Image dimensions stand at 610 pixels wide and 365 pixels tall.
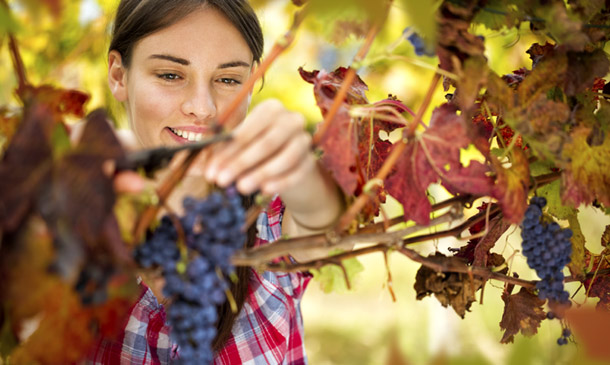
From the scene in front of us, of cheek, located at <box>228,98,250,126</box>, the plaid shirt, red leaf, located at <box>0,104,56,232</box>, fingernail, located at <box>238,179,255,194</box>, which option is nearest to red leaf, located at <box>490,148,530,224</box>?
fingernail, located at <box>238,179,255,194</box>

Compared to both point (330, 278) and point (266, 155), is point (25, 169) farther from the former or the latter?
point (330, 278)

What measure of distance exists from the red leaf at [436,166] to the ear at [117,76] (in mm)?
879

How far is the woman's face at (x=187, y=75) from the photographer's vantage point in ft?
3.47

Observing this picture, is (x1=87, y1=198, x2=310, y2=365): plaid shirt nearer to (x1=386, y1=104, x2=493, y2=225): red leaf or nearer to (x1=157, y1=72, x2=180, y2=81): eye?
(x1=157, y1=72, x2=180, y2=81): eye

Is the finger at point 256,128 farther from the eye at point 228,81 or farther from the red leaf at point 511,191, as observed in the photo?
the eye at point 228,81

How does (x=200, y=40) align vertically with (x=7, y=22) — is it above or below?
above

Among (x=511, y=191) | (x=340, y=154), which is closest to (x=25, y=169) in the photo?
(x=340, y=154)

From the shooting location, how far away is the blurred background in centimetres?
68

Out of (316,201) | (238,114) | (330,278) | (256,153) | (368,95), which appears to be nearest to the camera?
(256,153)

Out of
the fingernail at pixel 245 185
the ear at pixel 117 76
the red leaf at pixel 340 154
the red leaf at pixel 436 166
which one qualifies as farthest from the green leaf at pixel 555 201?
the ear at pixel 117 76

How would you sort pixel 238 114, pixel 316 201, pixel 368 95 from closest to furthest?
1. pixel 316 201
2. pixel 238 114
3. pixel 368 95

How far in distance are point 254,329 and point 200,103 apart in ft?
1.62

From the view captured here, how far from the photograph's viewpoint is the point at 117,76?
4.21 feet

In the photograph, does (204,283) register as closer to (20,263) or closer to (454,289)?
(20,263)
